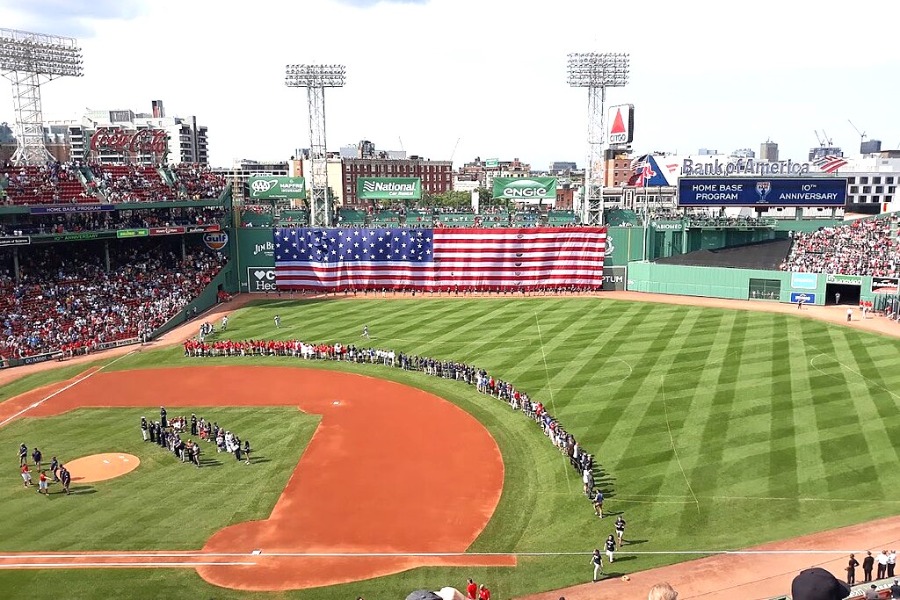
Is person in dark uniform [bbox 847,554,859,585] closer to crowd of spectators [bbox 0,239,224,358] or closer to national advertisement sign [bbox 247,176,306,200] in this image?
crowd of spectators [bbox 0,239,224,358]

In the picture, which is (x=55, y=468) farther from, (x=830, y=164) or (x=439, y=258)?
(x=830, y=164)

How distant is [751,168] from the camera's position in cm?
6850

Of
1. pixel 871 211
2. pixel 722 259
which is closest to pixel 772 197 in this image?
pixel 722 259

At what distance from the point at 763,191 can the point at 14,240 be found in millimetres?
63885

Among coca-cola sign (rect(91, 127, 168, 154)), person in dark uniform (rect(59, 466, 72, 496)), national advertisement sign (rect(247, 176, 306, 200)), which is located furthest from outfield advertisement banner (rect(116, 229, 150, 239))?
person in dark uniform (rect(59, 466, 72, 496))

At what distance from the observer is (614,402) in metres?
32.0

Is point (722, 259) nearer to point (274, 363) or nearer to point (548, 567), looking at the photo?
point (274, 363)

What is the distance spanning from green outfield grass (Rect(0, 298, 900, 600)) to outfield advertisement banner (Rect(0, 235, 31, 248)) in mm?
13151

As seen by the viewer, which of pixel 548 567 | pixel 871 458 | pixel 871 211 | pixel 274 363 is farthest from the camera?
pixel 871 211

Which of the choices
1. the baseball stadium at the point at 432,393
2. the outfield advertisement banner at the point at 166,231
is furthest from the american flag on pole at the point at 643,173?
the outfield advertisement banner at the point at 166,231

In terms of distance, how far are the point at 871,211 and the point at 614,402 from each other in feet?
235

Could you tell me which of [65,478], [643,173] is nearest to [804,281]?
[643,173]

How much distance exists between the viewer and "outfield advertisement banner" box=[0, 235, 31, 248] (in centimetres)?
4691

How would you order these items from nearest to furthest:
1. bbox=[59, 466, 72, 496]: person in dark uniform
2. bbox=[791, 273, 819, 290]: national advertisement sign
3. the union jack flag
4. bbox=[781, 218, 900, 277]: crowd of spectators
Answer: bbox=[59, 466, 72, 496]: person in dark uniform < bbox=[781, 218, 900, 277]: crowd of spectators < bbox=[791, 273, 819, 290]: national advertisement sign < the union jack flag
